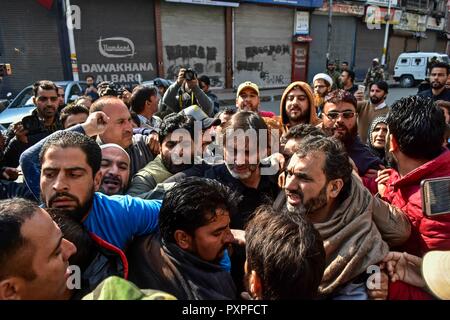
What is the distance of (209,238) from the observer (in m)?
1.38

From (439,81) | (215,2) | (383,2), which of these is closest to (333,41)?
(383,2)

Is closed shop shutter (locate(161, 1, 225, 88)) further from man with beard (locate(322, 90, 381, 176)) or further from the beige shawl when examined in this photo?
the beige shawl

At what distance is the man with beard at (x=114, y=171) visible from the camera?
206cm

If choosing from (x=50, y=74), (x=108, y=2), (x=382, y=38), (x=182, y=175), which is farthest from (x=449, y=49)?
(x=182, y=175)

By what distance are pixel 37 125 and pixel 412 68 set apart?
841 inches

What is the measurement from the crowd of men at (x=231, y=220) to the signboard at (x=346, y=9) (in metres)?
19.4

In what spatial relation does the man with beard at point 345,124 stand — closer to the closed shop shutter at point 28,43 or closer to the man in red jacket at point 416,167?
the man in red jacket at point 416,167

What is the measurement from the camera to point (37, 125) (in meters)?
3.50

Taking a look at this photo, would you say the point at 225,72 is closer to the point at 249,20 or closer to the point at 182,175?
the point at 249,20

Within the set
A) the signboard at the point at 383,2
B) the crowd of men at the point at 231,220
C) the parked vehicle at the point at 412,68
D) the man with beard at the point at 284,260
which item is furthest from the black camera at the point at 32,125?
the signboard at the point at 383,2

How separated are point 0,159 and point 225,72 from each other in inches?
571

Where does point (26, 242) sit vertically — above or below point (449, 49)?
below

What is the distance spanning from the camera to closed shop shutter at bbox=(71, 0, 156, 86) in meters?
12.9

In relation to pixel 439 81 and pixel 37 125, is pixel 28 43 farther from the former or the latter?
pixel 439 81
